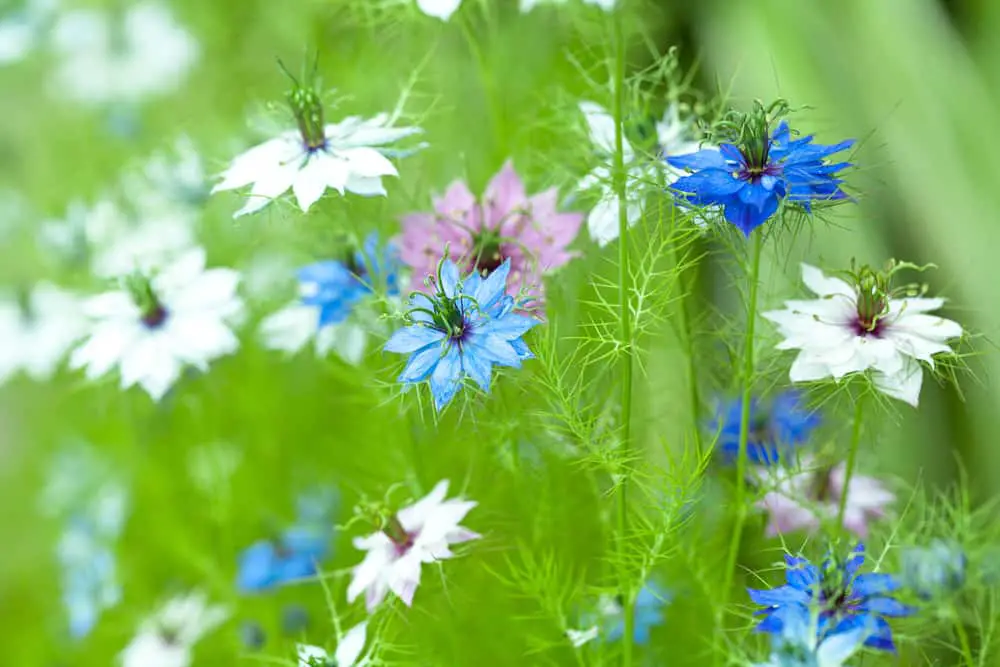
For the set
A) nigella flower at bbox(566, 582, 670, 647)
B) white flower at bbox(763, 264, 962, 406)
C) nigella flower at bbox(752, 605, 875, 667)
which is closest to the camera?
nigella flower at bbox(752, 605, 875, 667)

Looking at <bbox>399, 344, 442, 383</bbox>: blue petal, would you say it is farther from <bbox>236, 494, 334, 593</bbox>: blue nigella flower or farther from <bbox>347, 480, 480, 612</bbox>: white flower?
<bbox>236, 494, 334, 593</bbox>: blue nigella flower

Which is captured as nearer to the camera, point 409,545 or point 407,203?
point 409,545

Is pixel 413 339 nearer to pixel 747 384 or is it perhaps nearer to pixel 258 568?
pixel 747 384

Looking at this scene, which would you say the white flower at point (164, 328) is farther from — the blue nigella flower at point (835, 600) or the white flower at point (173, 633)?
the blue nigella flower at point (835, 600)

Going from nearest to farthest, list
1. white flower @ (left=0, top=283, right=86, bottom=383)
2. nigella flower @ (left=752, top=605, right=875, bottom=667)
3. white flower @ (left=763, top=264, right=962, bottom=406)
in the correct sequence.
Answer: nigella flower @ (left=752, top=605, right=875, bottom=667) < white flower @ (left=763, top=264, right=962, bottom=406) < white flower @ (left=0, top=283, right=86, bottom=383)

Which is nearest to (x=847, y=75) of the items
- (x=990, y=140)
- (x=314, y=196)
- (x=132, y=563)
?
(x=990, y=140)

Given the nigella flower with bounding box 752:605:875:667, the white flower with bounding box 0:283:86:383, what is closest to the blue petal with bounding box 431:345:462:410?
the nigella flower with bounding box 752:605:875:667

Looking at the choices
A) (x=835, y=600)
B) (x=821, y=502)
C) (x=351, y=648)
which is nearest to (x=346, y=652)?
(x=351, y=648)
